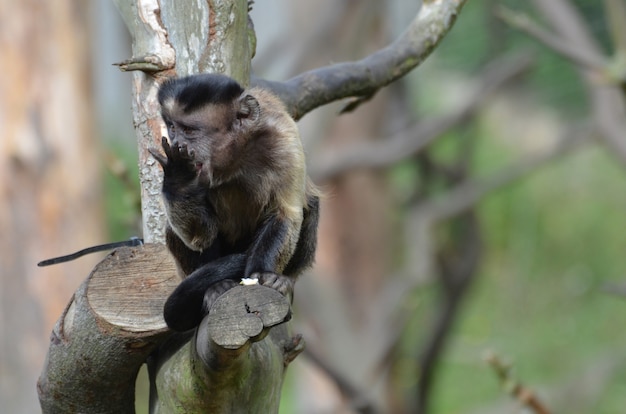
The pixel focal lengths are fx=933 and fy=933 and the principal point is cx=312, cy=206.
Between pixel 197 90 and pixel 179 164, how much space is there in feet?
0.68

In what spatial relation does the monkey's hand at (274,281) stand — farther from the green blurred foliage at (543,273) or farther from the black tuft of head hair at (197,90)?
the green blurred foliage at (543,273)

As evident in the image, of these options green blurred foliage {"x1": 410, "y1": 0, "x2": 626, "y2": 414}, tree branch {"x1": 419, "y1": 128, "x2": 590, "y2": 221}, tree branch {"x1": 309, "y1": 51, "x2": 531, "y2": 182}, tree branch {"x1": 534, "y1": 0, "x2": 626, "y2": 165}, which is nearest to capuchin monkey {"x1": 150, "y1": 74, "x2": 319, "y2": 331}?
tree branch {"x1": 534, "y1": 0, "x2": 626, "y2": 165}

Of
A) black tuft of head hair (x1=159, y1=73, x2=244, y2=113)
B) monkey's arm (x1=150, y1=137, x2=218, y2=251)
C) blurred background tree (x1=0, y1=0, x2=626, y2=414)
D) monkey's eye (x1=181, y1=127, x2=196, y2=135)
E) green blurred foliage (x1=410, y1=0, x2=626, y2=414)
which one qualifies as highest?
black tuft of head hair (x1=159, y1=73, x2=244, y2=113)

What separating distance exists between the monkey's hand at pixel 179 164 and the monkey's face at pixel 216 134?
0.07 m

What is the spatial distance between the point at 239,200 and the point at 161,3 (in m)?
0.63

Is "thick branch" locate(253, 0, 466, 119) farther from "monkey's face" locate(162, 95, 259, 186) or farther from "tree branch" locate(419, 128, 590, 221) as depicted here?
"tree branch" locate(419, 128, 590, 221)

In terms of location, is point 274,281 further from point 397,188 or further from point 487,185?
point 397,188

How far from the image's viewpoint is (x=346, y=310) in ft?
23.4

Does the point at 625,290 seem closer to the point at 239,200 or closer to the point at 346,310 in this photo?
the point at 239,200

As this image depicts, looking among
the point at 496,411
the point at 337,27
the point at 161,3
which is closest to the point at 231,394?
the point at 161,3

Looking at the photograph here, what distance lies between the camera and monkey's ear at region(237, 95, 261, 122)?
8.80 feet

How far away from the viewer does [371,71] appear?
332 centimetres

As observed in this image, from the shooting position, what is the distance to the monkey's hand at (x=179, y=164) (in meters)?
2.43

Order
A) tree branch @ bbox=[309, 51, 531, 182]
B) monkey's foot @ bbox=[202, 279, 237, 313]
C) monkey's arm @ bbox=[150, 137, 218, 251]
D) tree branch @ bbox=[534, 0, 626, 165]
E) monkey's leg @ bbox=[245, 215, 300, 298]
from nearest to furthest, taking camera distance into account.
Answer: monkey's foot @ bbox=[202, 279, 237, 313], monkey's arm @ bbox=[150, 137, 218, 251], monkey's leg @ bbox=[245, 215, 300, 298], tree branch @ bbox=[534, 0, 626, 165], tree branch @ bbox=[309, 51, 531, 182]
